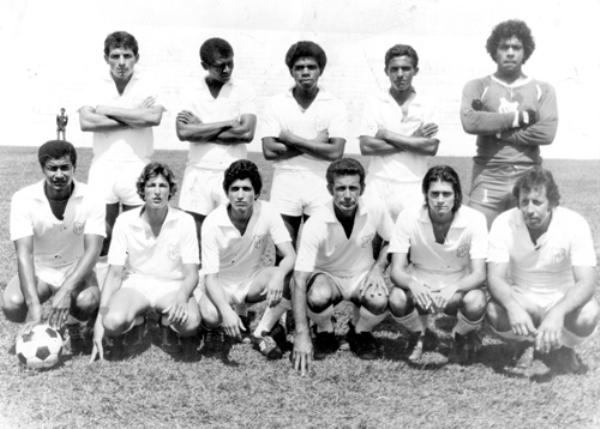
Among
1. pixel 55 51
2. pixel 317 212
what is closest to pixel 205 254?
pixel 317 212

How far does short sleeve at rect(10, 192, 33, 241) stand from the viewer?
450 centimetres

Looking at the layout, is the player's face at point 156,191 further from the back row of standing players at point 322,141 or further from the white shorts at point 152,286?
the white shorts at point 152,286

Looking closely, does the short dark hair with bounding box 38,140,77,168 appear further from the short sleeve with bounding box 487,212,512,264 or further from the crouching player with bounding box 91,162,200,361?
the short sleeve with bounding box 487,212,512,264

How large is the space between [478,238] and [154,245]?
2.31 metres

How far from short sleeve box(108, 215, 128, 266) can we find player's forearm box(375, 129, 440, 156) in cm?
206

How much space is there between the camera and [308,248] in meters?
4.55

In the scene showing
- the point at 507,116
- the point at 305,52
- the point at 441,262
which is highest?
the point at 305,52

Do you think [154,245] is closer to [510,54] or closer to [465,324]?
[465,324]

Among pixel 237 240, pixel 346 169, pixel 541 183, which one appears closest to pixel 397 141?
pixel 346 169

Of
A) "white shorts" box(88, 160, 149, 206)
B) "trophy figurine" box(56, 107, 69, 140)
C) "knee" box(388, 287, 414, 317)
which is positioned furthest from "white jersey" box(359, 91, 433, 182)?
"trophy figurine" box(56, 107, 69, 140)

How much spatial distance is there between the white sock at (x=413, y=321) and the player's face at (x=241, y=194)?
1.34 m

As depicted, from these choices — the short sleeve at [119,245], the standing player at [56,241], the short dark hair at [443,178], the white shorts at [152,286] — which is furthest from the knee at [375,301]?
the standing player at [56,241]

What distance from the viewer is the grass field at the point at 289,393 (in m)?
3.59

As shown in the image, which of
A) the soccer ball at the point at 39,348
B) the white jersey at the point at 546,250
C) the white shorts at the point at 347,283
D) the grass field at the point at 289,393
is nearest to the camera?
the grass field at the point at 289,393
